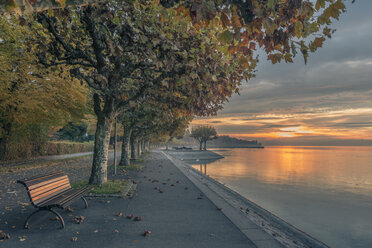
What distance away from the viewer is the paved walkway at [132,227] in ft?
16.4

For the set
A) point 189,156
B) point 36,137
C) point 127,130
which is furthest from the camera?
point 189,156

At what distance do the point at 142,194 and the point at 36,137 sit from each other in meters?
24.7

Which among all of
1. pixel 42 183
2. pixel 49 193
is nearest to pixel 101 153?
pixel 49 193

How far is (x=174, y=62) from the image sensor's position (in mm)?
8531

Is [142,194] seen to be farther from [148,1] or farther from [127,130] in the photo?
[127,130]

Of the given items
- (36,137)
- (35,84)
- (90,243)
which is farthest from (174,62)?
(36,137)

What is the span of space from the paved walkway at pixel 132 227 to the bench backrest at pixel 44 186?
697mm

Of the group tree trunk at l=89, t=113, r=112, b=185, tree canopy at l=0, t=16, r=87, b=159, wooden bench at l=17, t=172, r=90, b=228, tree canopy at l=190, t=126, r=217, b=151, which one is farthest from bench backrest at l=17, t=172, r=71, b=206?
tree canopy at l=190, t=126, r=217, b=151

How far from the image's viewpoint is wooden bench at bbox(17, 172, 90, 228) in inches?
211

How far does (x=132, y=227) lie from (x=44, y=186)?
2.39m

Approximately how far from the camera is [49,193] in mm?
6172

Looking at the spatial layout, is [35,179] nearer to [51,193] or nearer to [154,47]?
[51,193]

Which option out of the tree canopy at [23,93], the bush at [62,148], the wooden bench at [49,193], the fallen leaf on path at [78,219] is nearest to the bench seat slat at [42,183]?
the wooden bench at [49,193]

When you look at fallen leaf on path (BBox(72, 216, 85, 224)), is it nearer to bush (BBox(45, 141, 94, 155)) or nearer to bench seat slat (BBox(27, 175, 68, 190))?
bench seat slat (BBox(27, 175, 68, 190))
